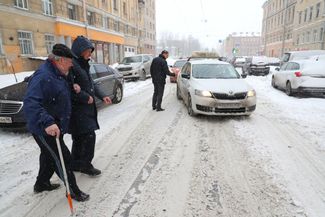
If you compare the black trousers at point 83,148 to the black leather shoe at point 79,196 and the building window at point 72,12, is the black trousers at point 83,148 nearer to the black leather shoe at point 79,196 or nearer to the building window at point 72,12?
the black leather shoe at point 79,196

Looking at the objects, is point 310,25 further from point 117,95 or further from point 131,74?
point 117,95

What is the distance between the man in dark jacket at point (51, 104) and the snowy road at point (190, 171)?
0.66 meters

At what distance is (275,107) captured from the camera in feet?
26.5

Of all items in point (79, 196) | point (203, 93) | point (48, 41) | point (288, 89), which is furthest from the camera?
point (48, 41)

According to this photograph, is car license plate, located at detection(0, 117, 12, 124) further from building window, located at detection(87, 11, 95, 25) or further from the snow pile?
building window, located at detection(87, 11, 95, 25)

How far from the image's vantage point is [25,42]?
18.4 m

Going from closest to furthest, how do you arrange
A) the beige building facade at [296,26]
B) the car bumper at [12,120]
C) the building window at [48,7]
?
the car bumper at [12,120] < the building window at [48,7] < the beige building facade at [296,26]

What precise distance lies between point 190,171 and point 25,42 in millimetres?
19148

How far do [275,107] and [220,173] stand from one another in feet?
17.5

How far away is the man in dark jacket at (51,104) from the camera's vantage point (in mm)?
2439

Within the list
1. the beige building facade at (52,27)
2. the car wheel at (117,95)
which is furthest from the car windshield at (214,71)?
the beige building facade at (52,27)

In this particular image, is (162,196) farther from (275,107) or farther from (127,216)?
(275,107)

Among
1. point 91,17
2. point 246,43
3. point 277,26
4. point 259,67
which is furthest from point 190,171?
point 246,43

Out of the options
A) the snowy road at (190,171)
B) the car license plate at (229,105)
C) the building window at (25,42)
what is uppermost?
A: the building window at (25,42)
